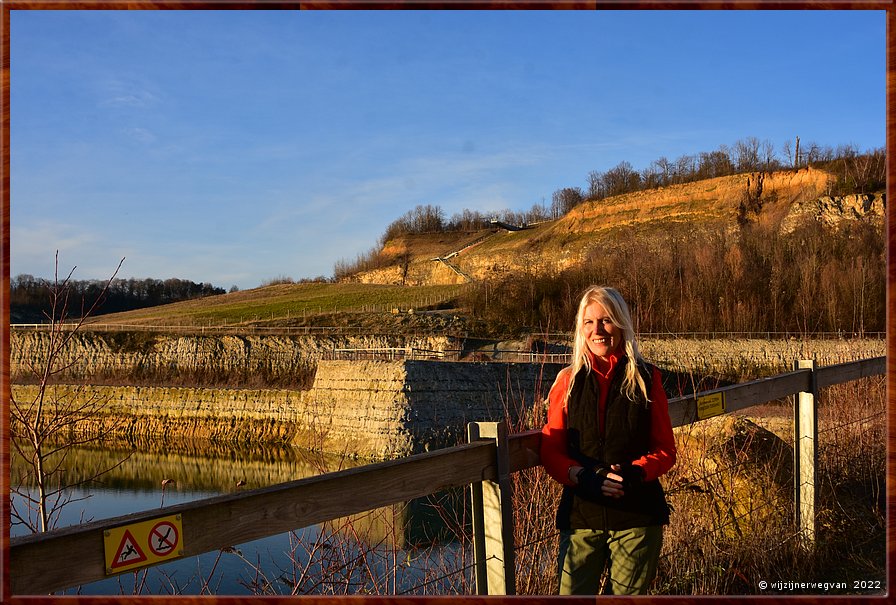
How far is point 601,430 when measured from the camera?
3.10 meters

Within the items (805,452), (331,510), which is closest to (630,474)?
(331,510)

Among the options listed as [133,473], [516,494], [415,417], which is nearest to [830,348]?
[415,417]

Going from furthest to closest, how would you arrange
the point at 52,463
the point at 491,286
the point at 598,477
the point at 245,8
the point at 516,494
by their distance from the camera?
the point at 491,286
the point at 52,463
the point at 516,494
the point at 598,477
the point at 245,8

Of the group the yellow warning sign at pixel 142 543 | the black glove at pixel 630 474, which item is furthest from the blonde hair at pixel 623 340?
the yellow warning sign at pixel 142 543

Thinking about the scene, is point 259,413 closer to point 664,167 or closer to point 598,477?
point 598,477

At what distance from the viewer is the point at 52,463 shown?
86.7ft

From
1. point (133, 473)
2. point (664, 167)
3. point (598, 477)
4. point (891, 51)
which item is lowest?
point (133, 473)

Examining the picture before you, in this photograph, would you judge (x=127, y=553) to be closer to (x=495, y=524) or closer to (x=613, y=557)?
(x=495, y=524)

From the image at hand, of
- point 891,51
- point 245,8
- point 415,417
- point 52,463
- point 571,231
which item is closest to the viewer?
point 245,8

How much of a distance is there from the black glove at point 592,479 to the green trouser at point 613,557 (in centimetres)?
25

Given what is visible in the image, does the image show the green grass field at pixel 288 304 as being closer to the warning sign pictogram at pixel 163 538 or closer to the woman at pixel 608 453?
the woman at pixel 608 453

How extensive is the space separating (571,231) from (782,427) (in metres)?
73.3

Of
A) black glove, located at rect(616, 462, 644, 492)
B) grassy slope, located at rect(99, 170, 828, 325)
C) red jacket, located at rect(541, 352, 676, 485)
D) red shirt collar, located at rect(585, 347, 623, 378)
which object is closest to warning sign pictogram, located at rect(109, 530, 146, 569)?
red jacket, located at rect(541, 352, 676, 485)

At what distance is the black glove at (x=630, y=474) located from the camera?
2982 millimetres
